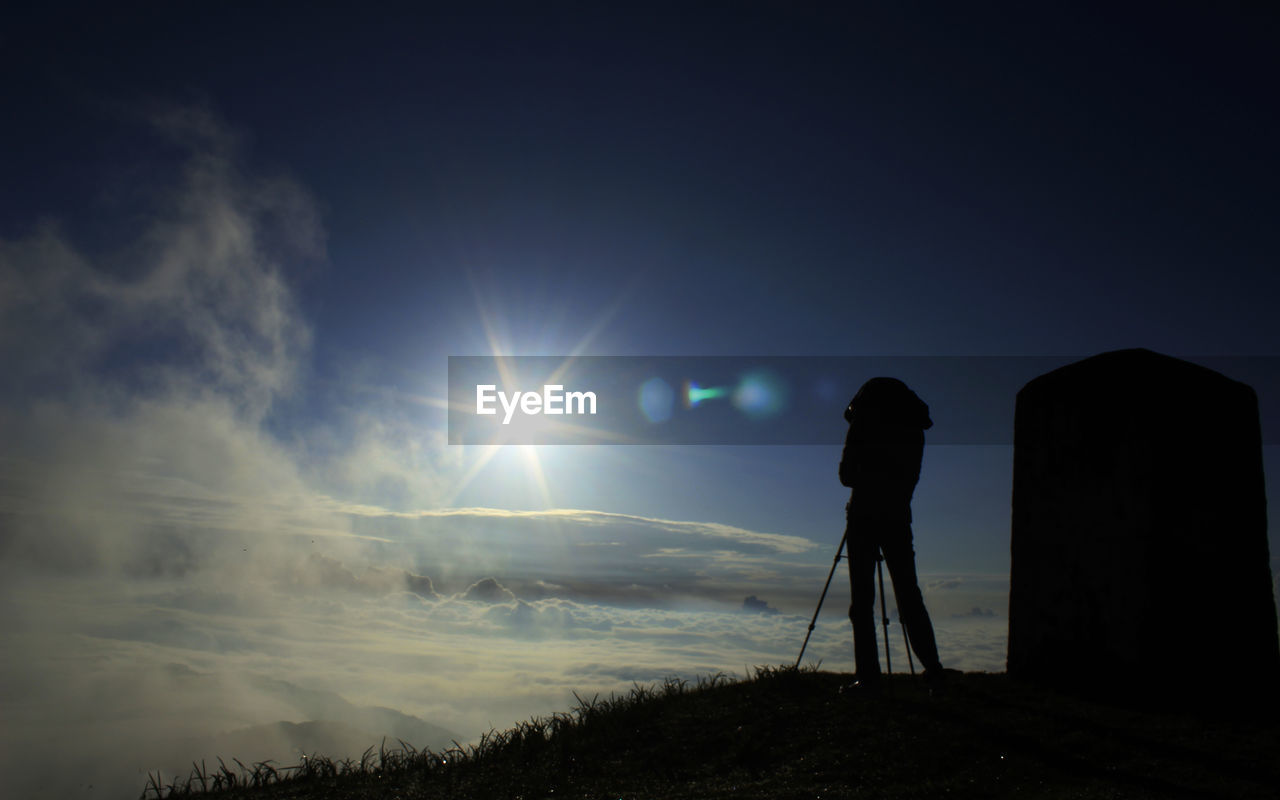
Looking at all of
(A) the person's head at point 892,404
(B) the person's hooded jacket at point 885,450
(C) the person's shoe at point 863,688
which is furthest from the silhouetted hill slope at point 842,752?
(A) the person's head at point 892,404

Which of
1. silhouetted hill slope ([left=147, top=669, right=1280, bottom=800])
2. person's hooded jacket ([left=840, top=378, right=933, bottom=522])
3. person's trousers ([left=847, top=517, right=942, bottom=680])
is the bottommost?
silhouetted hill slope ([left=147, top=669, right=1280, bottom=800])

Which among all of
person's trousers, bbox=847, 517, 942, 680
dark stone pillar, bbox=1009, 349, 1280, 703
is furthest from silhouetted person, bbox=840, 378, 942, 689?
dark stone pillar, bbox=1009, 349, 1280, 703

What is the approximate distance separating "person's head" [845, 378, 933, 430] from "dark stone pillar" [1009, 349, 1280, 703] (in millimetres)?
1570

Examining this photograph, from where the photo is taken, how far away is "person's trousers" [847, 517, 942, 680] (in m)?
8.89

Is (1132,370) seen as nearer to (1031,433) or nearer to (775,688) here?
(1031,433)

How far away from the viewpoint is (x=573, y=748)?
844 centimetres

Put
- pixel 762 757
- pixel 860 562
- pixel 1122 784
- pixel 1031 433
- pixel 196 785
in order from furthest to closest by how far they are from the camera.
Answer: pixel 1031 433 → pixel 860 562 → pixel 196 785 → pixel 762 757 → pixel 1122 784

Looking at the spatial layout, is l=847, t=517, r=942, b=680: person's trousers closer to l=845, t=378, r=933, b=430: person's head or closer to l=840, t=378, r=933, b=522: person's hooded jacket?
l=840, t=378, r=933, b=522: person's hooded jacket

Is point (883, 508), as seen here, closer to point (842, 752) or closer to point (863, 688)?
point (863, 688)

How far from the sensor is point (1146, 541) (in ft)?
27.6

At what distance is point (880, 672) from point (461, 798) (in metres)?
4.68

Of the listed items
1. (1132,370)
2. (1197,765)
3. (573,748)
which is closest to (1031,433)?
(1132,370)

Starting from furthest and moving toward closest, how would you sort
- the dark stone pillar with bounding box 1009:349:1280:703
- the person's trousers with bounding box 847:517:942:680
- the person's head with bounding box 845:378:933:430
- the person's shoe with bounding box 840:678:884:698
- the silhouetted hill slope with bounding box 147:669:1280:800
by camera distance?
the person's head with bounding box 845:378:933:430 → the person's trousers with bounding box 847:517:942:680 → the person's shoe with bounding box 840:678:884:698 → the dark stone pillar with bounding box 1009:349:1280:703 → the silhouetted hill slope with bounding box 147:669:1280:800

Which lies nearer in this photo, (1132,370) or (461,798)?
(461,798)
